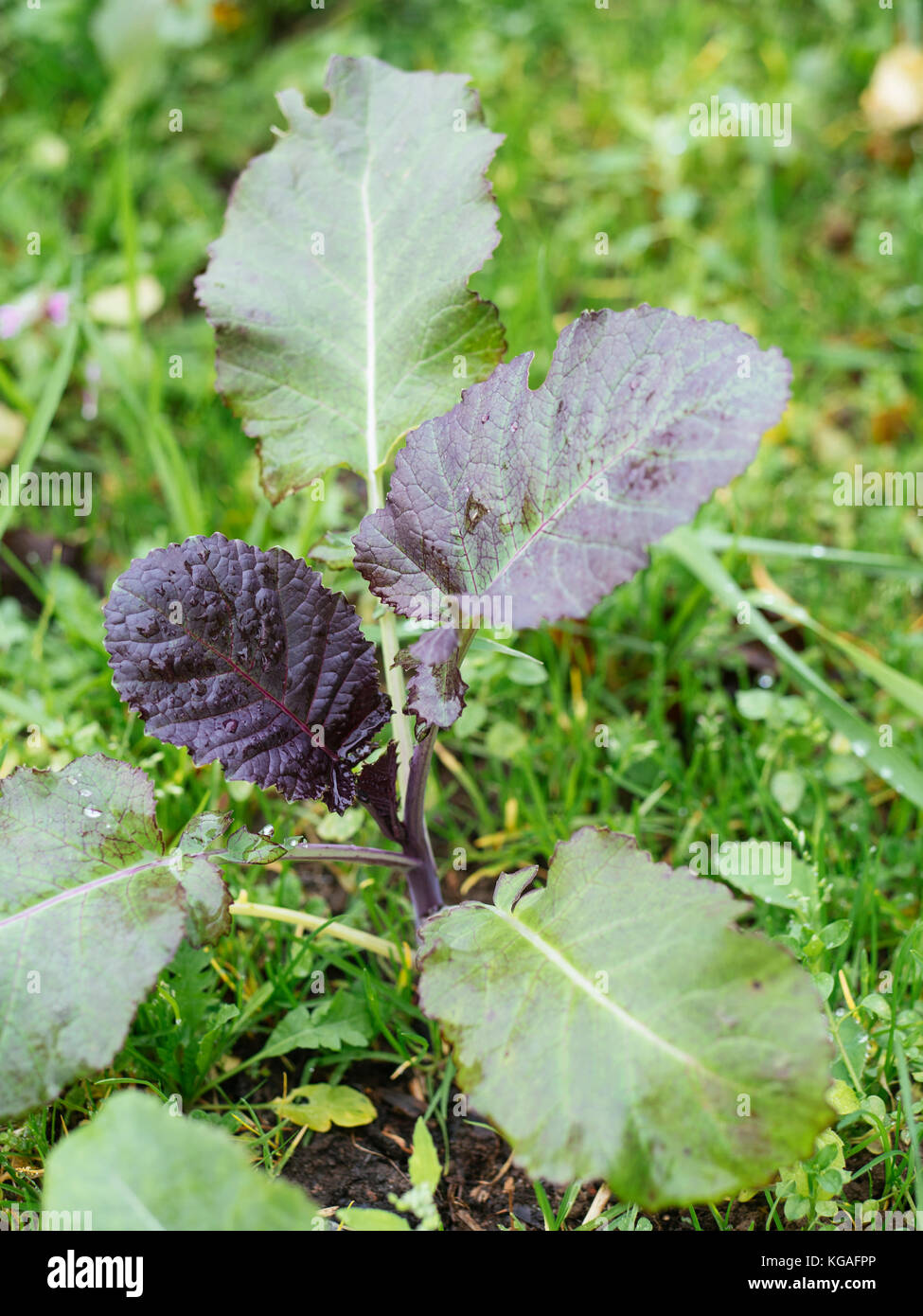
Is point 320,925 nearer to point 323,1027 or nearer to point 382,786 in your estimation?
point 323,1027

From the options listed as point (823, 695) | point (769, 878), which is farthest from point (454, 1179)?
point (823, 695)

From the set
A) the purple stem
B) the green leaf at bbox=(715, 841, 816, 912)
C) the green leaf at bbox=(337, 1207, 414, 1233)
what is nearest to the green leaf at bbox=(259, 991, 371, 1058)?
the purple stem

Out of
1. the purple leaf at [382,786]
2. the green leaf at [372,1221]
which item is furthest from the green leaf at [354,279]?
the green leaf at [372,1221]

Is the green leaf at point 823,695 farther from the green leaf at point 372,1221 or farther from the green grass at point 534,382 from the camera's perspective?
the green leaf at point 372,1221

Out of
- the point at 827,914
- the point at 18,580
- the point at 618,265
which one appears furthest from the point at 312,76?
the point at 827,914

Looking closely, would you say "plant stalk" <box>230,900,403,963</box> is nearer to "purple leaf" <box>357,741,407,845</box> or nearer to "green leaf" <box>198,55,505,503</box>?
"purple leaf" <box>357,741,407,845</box>
